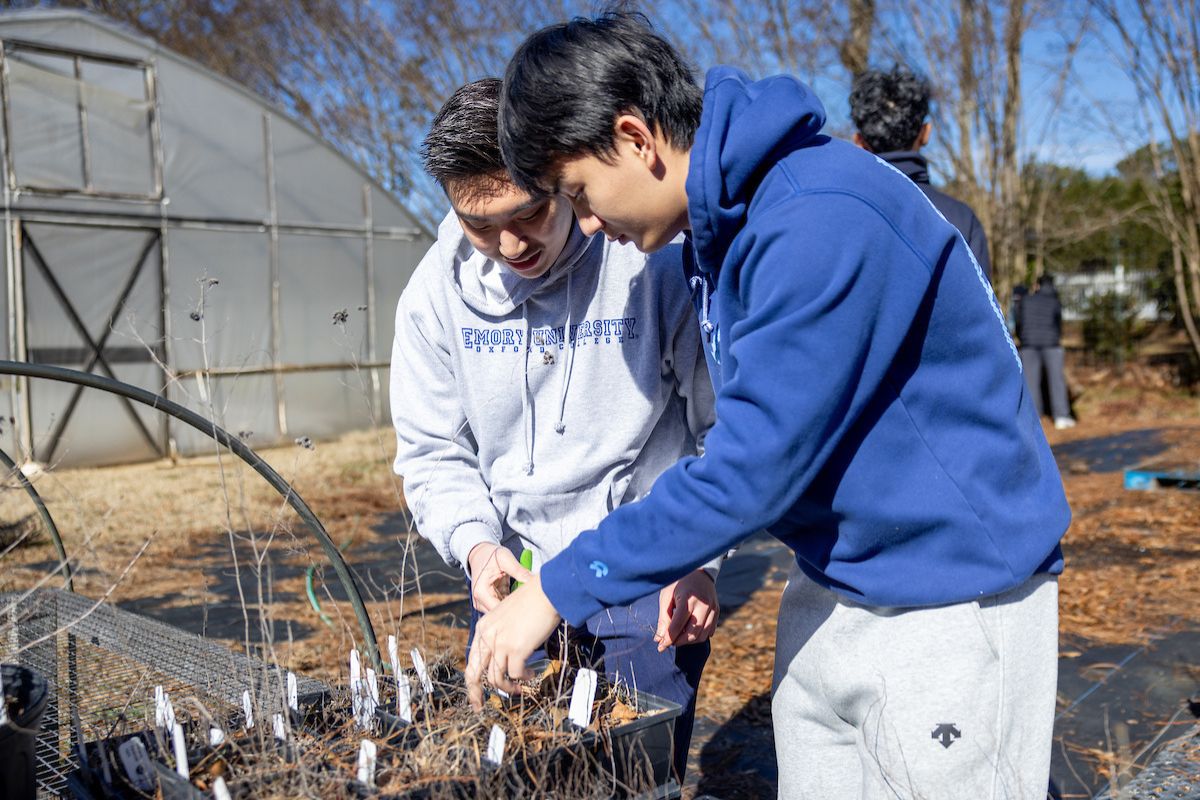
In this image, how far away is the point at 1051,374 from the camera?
1163 centimetres

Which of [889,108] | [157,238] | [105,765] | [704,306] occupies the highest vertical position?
[157,238]

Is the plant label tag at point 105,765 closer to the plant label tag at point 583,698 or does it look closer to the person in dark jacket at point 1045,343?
the plant label tag at point 583,698

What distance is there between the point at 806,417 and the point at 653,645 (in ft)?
2.62

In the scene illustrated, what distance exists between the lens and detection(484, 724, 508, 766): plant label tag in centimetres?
134

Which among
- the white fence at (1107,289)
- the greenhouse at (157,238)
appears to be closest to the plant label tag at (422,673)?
the greenhouse at (157,238)

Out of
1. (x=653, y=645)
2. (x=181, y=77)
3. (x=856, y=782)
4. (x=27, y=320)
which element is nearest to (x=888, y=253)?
(x=856, y=782)

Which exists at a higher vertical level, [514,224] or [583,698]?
[514,224]

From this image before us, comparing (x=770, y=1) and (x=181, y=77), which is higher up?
(x=770, y=1)

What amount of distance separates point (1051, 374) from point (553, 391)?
11.0 meters

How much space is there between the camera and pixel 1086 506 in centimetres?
677

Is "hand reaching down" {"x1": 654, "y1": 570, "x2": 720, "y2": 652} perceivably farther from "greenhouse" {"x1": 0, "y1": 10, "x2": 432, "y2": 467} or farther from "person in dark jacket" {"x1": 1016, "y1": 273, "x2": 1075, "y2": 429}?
"person in dark jacket" {"x1": 1016, "y1": 273, "x2": 1075, "y2": 429}

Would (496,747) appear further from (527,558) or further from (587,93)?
(587,93)

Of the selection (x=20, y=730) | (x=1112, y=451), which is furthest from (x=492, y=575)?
(x=1112, y=451)

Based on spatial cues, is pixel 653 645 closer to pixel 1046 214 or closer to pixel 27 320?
pixel 27 320
